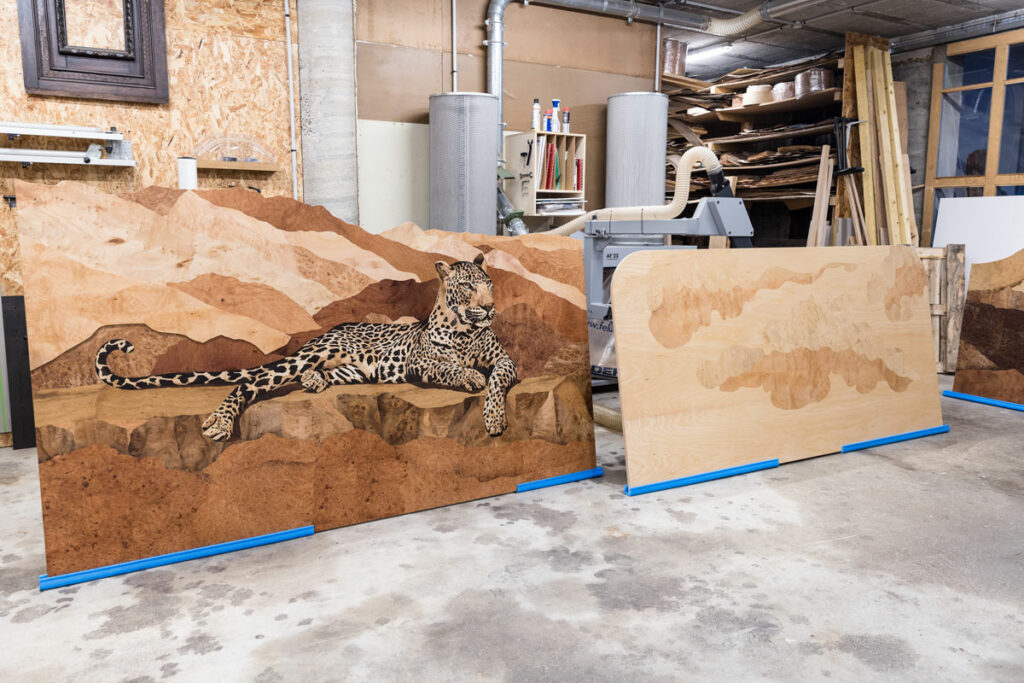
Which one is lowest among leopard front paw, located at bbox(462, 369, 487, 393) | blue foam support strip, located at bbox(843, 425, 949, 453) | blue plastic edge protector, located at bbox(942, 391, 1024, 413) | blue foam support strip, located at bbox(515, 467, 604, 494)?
blue foam support strip, located at bbox(515, 467, 604, 494)

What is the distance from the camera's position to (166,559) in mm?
2207

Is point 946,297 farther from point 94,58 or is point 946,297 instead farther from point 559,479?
point 94,58

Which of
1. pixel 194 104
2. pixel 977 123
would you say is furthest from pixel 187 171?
pixel 977 123

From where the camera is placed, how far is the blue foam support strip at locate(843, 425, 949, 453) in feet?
11.1

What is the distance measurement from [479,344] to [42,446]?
1.44 m

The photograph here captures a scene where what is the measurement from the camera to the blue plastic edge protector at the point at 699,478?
283 cm

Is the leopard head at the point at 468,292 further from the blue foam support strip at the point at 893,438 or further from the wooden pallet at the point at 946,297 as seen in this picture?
the wooden pallet at the point at 946,297

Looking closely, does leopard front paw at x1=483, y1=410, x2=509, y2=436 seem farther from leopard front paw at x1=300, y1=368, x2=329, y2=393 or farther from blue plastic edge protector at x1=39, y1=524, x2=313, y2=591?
blue plastic edge protector at x1=39, y1=524, x2=313, y2=591

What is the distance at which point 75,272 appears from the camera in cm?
211

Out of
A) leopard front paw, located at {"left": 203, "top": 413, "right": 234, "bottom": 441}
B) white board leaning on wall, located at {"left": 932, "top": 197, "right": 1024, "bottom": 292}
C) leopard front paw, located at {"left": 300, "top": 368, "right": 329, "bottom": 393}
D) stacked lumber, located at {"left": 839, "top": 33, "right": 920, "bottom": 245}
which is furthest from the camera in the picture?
stacked lumber, located at {"left": 839, "top": 33, "right": 920, "bottom": 245}

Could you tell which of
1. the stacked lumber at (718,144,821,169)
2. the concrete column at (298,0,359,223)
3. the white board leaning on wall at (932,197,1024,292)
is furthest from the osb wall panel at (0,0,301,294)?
the white board leaning on wall at (932,197,1024,292)

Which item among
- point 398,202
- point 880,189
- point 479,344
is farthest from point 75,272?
point 880,189

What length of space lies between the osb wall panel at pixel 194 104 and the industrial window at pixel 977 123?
21.0ft

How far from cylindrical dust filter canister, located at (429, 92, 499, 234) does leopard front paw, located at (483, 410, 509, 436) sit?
273 cm
